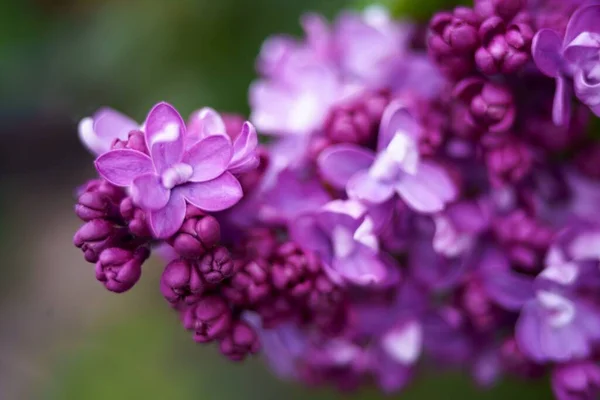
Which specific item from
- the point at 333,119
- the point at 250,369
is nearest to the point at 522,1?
the point at 333,119

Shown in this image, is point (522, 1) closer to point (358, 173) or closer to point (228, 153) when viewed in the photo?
point (358, 173)

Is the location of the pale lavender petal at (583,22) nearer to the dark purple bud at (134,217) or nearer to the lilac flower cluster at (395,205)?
the lilac flower cluster at (395,205)

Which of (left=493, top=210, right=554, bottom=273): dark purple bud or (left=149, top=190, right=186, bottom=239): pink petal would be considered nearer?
(left=149, top=190, right=186, bottom=239): pink petal

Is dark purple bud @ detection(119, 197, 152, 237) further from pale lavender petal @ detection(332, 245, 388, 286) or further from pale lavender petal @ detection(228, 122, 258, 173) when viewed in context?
pale lavender petal @ detection(332, 245, 388, 286)

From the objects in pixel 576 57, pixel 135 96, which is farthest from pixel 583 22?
pixel 135 96

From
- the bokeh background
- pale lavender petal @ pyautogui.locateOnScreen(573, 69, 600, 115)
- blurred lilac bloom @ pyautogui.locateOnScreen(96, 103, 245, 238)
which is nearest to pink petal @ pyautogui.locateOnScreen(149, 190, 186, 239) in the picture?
blurred lilac bloom @ pyautogui.locateOnScreen(96, 103, 245, 238)

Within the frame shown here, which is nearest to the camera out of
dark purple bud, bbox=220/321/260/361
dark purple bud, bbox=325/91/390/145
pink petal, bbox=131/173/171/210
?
pink petal, bbox=131/173/171/210

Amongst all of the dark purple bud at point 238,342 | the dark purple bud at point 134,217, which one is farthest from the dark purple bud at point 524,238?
the dark purple bud at point 134,217

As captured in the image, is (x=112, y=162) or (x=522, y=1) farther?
(x=522, y=1)
